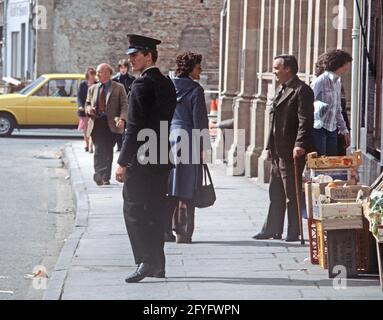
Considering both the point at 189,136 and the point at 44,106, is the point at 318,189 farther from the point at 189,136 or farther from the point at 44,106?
the point at 44,106

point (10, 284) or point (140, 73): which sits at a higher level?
point (140, 73)

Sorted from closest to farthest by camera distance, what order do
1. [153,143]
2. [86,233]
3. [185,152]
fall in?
[153,143] → [185,152] → [86,233]

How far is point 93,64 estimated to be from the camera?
150 ft

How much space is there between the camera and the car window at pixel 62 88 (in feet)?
107

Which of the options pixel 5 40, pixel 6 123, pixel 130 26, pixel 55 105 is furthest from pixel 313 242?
pixel 5 40

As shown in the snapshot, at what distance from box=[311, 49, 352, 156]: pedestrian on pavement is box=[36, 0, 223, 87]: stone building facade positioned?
1271 inches

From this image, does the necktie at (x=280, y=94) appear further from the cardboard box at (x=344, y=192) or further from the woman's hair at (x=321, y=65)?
the cardboard box at (x=344, y=192)

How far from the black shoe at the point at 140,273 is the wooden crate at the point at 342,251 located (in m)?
1.42

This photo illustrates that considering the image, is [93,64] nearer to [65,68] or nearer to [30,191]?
[65,68]

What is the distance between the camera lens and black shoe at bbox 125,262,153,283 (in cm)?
1023

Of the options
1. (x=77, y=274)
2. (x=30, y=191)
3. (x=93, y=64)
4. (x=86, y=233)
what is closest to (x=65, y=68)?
(x=93, y=64)

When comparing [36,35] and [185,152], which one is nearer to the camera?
[185,152]

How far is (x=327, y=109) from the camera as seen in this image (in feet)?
41.5

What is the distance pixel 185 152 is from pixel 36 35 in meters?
33.8
